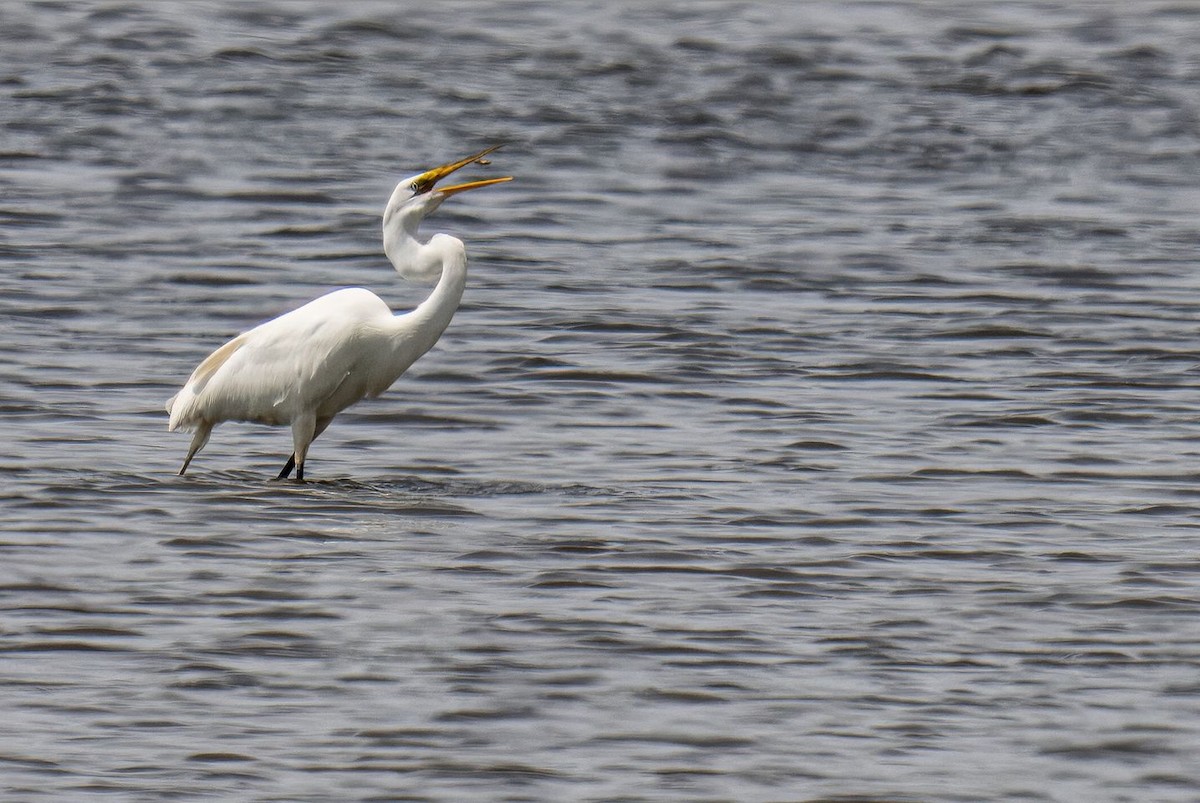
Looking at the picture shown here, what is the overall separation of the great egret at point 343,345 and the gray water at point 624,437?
0.37 meters

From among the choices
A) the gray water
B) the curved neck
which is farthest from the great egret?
the gray water

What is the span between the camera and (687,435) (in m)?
12.1

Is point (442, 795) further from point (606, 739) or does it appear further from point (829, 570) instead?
point (829, 570)

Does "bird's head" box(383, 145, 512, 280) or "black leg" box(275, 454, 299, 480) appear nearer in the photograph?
"bird's head" box(383, 145, 512, 280)

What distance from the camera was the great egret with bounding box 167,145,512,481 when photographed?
34.6 feet

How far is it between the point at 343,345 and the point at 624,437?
6.51 ft

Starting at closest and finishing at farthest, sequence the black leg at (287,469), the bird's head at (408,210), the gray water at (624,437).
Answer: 1. the gray water at (624,437)
2. the bird's head at (408,210)
3. the black leg at (287,469)

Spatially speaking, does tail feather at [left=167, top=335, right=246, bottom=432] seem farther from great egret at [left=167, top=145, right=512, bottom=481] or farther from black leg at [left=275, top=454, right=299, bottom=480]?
black leg at [left=275, top=454, right=299, bottom=480]

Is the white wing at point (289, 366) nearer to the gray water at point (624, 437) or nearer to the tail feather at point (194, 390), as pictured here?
the tail feather at point (194, 390)

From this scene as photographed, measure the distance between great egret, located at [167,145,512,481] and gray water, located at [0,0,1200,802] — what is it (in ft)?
1.22

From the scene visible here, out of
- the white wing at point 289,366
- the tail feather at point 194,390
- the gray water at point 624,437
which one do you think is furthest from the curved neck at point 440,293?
the tail feather at point 194,390

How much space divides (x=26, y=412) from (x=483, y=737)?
573cm

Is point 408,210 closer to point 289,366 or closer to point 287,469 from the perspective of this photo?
point 289,366

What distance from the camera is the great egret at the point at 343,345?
10.5 meters
